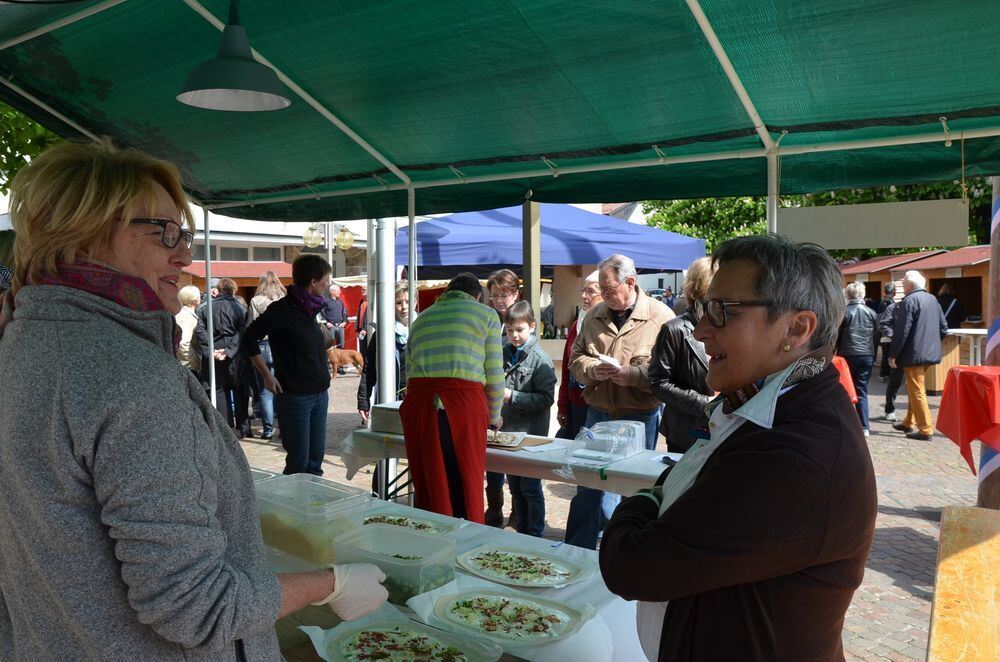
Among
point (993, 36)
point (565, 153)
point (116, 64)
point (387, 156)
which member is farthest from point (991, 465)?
point (116, 64)

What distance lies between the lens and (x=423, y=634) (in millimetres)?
1871

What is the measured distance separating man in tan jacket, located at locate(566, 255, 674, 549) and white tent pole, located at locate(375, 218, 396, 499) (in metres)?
2.19

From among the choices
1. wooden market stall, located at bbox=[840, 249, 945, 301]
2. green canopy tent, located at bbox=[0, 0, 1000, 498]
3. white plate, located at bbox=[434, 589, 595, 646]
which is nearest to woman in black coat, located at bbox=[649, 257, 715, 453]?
green canopy tent, located at bbox=[0, 0, 1000, 498]

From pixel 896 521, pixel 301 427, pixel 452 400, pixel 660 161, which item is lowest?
pixel 896 521

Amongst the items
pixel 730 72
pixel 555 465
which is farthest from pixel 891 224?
pixel 555 465

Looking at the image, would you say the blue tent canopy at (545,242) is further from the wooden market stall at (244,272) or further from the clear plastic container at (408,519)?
the wooden market stall at (244,272)

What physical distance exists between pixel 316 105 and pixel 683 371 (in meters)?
2.84

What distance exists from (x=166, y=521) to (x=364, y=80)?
3.69 meters

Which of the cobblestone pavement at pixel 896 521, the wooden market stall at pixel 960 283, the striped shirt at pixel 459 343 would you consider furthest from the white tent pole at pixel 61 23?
the wooden market stall at pixel 960 283

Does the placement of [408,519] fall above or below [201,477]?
below

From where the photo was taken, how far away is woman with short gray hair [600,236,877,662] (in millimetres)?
1267

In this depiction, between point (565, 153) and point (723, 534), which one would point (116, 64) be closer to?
point (565, 153)

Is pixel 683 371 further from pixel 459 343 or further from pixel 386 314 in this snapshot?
pixel 386 314

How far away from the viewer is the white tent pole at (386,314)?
6.76m
